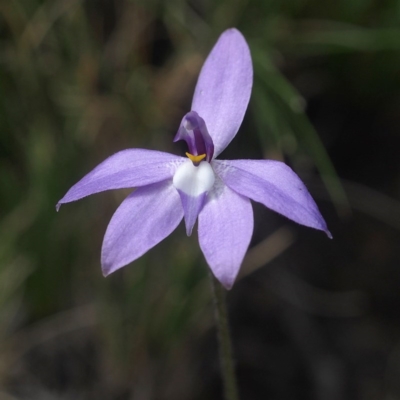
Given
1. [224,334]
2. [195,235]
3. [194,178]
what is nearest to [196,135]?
[194,178]

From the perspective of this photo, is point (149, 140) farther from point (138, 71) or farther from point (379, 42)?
point (379, 42)

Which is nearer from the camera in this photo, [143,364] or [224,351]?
[224,351]

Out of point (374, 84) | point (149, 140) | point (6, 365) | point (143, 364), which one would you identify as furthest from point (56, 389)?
point (374, 84)

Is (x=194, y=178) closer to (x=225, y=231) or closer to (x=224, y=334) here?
(x=225, y=231)

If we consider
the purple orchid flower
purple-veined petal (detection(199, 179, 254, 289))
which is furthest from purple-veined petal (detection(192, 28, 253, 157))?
purple-veined petal (detection(199, 179, 254, 289))

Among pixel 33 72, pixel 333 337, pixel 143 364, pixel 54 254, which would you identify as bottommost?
pixel 333 337

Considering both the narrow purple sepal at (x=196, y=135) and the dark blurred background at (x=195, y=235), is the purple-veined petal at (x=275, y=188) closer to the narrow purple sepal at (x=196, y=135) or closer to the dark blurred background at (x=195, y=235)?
the narrow purple sepal at (x=196, y=135)
